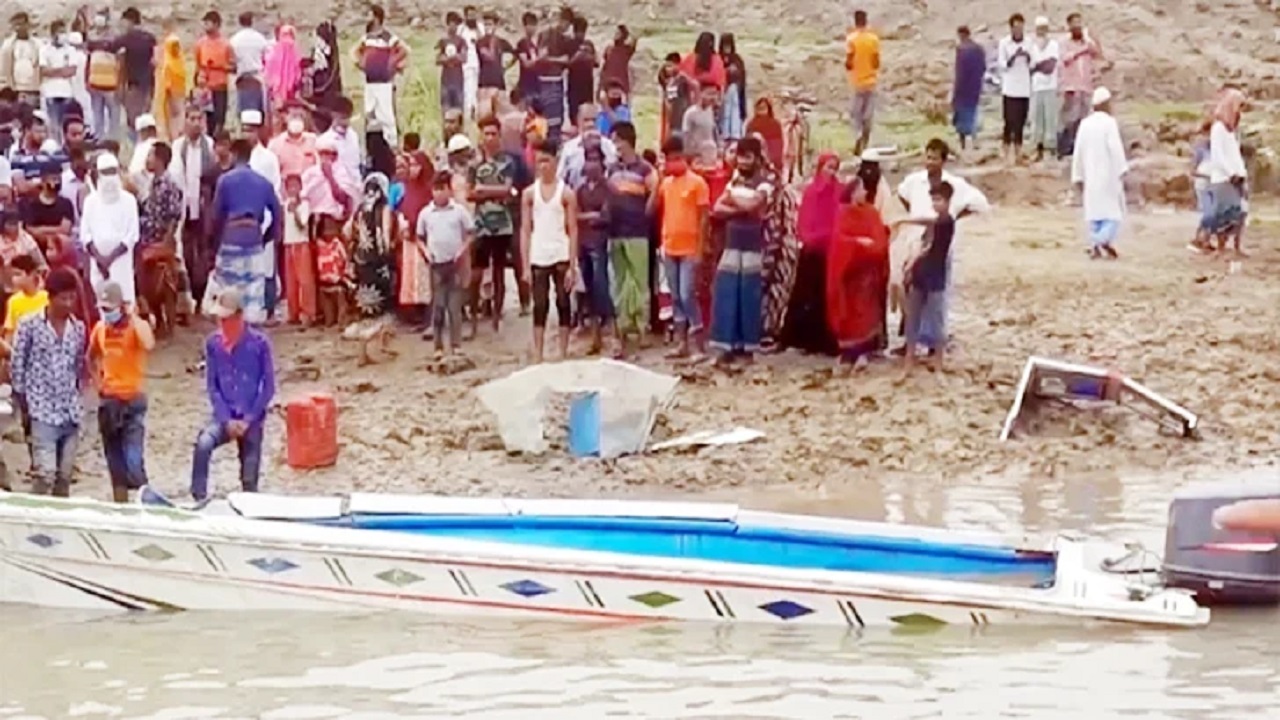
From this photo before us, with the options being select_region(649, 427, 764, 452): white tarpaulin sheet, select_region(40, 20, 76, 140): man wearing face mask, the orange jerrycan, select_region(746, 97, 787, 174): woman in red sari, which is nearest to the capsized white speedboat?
the orange jerrycan

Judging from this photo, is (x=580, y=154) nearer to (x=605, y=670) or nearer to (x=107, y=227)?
(x=107, y=227)

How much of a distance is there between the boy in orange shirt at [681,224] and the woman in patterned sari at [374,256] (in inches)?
87.6

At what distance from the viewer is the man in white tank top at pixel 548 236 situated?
18812 millimetres

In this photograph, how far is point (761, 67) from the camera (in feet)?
112

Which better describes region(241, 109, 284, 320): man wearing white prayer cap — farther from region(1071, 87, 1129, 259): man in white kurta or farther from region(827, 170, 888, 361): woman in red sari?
region(1071, 87, 1129, 259): man in white kurta

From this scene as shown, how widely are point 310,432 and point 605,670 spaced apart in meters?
4.65

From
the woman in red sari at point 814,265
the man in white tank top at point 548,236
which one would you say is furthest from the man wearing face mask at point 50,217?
the woman in red sari at point 814,265

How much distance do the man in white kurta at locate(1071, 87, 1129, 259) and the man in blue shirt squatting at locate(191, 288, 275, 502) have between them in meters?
10.2

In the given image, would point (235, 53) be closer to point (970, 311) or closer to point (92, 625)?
point (970, 311)

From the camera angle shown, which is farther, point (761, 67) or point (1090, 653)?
point (761, 67)

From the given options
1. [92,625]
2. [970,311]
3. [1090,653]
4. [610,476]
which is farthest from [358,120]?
[1090,653]

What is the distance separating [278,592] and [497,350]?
6.11 meters

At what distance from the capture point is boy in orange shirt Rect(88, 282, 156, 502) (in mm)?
15352

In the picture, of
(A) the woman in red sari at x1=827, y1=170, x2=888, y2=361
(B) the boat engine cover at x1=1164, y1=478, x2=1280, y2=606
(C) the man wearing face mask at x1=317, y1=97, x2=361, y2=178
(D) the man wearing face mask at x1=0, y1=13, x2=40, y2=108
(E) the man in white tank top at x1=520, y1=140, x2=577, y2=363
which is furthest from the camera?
(D) the man wearing face mask at x1=0, y1=13, x2=40, y2=108
